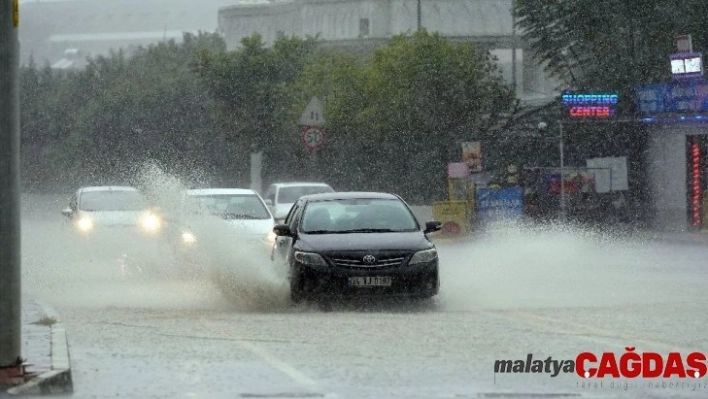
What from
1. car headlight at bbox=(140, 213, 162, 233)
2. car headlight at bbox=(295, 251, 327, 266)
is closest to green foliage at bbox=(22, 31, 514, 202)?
car headlight at bbox=(140, 213, 162, 233)

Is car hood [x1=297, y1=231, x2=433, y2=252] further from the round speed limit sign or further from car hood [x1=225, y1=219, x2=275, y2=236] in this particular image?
the round speed limit sign

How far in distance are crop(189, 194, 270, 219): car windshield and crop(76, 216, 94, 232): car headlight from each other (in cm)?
448

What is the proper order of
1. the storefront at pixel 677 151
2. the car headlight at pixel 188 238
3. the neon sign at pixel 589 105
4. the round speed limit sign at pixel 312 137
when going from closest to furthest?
the car headlight at pixel 188 238 < the round speed limit sign at pixel 312 137 < the storefront at pixel 677 151 < the neon sign at pixel 589 105

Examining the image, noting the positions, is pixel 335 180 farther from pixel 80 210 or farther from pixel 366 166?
pixel 80 210

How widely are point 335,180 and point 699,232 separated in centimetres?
2201

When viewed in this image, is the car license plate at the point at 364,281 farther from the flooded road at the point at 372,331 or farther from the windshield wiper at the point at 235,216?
the windshield wiper at the point at 235,216

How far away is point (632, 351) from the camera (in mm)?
12375

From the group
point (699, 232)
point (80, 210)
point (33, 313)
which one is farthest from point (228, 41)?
point (33, 313)

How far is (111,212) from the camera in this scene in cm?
2947

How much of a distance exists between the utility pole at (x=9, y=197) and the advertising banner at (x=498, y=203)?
101 feet

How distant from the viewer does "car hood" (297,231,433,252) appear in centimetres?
1702

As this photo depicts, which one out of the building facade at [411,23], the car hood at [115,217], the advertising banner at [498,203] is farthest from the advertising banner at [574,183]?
the building facade at [411,23]

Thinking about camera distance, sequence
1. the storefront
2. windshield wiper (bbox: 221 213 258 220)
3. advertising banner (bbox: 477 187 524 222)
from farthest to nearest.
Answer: the storefront
advertising banner (bbox: 477 187 524 222)
windshield wiper (bbox: 221 213 258 220)

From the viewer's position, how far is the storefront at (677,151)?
1683 inches
